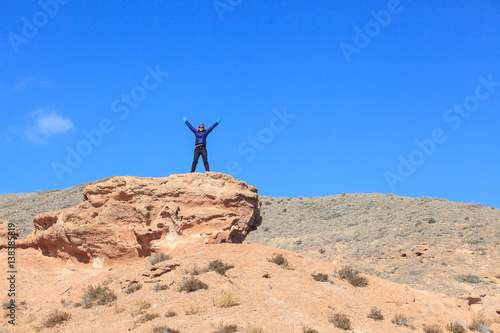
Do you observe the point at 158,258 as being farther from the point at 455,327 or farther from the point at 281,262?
the point at 455,327

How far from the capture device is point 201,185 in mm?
12609

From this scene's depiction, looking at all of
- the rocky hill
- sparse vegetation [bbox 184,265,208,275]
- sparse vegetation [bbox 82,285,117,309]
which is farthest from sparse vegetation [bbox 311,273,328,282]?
sparse vegetation [bbox 82,285,117,309]

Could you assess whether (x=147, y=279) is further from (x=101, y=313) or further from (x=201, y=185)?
(x=201, y=185)

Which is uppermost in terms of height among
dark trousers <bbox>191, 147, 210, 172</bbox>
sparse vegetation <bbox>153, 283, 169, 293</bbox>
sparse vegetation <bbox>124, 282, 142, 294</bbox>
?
dark trousers <bbox>191, 147, 210, 172</bbox>

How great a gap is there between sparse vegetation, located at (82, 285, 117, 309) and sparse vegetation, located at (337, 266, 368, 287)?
5453 mm

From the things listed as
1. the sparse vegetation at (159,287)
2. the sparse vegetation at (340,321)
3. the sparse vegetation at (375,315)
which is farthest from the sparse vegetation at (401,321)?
the sparse vegetation at (159,287)

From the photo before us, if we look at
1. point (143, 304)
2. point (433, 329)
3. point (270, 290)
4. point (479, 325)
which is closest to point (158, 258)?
point (143, 304)

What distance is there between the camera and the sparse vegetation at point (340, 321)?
886 cm

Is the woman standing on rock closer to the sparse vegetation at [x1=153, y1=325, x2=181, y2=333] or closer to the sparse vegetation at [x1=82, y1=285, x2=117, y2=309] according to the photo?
the sparse vegetation at [x1=82, y1=285, x2=117, y2=309]

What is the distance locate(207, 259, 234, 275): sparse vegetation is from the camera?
1038cm

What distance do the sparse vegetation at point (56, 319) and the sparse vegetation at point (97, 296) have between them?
0.49m

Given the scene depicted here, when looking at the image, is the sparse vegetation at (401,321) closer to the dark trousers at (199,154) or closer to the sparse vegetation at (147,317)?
the sparse vegetation at (147,317)

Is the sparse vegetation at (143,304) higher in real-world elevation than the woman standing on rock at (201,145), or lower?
lower

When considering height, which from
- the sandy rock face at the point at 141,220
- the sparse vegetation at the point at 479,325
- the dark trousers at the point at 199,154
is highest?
the dark trousers at the point at 199,154
